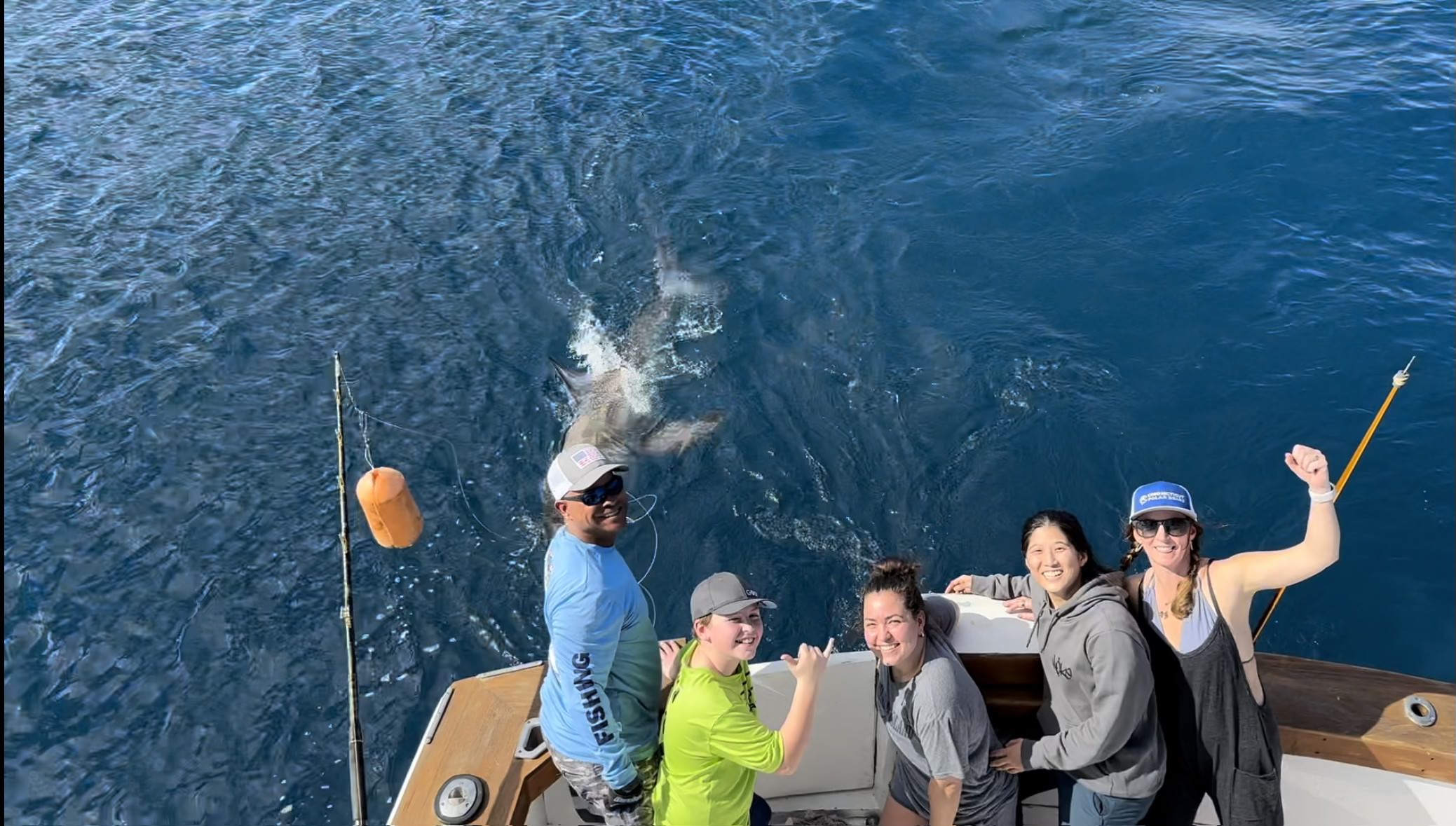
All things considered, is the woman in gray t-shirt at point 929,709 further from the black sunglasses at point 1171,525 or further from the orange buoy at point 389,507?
the orange buoy at point 389,507

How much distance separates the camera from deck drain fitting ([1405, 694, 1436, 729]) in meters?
4.71

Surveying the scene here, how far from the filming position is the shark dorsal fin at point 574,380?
1023 cm

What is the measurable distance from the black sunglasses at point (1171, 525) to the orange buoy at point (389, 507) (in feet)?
14.0

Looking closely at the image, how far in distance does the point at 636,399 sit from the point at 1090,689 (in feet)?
22.4

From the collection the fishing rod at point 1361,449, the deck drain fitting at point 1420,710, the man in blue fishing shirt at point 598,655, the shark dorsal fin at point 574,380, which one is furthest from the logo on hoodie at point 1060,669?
the shark dorsal fin at point 574,380

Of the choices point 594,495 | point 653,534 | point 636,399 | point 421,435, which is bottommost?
point 653,534

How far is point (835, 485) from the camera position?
9.19m

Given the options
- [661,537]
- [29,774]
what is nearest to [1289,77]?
[661,537]

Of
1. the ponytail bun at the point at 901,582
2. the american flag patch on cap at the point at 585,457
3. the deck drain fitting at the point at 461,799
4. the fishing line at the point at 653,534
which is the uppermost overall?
the american flag patch on cap at the point at 585,457

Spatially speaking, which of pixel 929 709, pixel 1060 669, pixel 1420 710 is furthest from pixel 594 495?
pixel 1420 710

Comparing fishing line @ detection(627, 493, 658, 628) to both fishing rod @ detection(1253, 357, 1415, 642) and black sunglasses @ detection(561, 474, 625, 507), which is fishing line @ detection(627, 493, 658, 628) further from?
fishing rod @ detection(1253, 357, 1415, 642)

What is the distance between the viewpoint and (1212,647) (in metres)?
4.02

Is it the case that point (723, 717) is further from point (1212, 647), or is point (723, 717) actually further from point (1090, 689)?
Answer: point (1212, 647)

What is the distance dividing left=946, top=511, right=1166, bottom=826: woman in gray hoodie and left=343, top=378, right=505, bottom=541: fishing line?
581 cm
